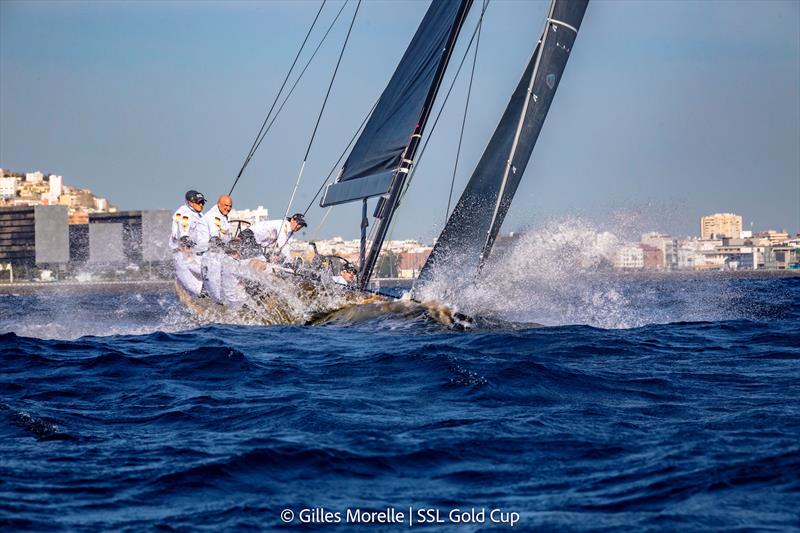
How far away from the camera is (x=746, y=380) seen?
288 inches

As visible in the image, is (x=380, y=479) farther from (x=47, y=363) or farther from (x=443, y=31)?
(x=443, y=31)

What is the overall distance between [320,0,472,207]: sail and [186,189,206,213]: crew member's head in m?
1.65

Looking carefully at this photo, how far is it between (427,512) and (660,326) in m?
8.56

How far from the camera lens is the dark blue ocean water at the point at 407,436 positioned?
4.15 meters

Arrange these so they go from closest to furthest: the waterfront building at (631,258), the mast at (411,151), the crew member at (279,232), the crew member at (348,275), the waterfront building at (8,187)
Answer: the mast at (411,151)
the crew member at (279,232)
the crew member at (348,275)
the waterfront building at (631,258)
the waterfront building at (8,187)

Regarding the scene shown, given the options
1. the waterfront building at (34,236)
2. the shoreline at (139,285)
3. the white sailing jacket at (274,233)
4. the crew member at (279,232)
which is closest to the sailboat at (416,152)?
the crew member at (279,232)

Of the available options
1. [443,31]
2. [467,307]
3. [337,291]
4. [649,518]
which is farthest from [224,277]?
[649,518]

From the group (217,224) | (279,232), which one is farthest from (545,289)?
(217,224)

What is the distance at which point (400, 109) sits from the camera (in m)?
13.1

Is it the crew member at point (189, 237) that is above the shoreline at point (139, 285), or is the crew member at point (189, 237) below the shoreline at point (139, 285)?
above

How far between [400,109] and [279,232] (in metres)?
2.36

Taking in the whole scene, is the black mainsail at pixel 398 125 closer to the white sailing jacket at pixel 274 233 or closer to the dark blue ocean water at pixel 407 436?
the white sailing jacket at pixel 274 233

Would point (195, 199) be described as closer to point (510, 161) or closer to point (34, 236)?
point (510, 161)

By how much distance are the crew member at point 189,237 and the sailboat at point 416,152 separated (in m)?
0.60
